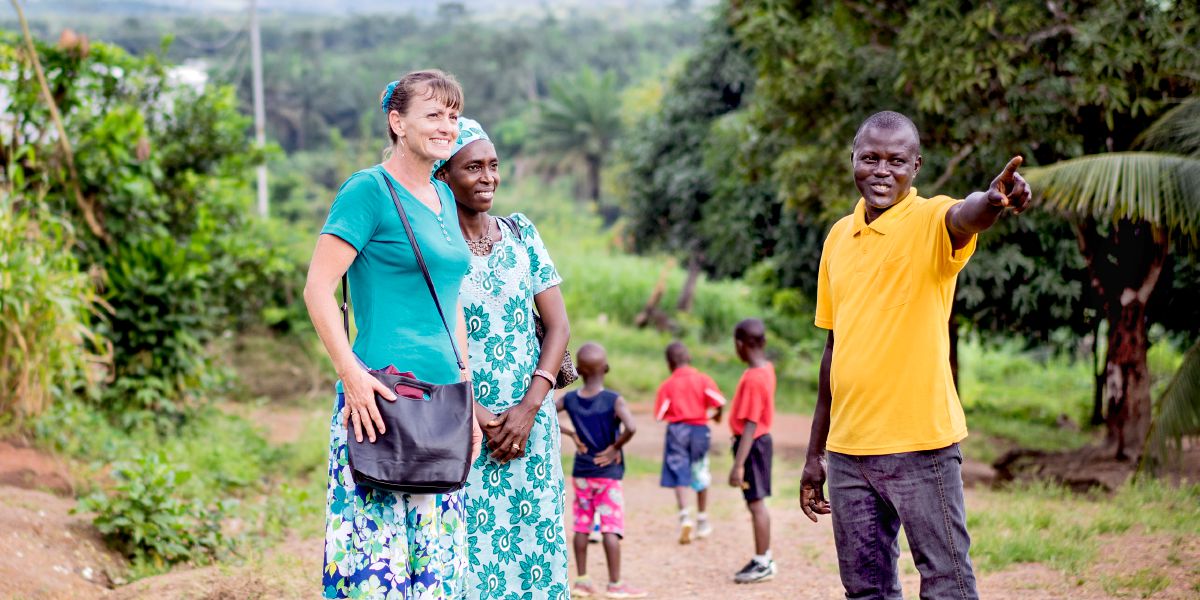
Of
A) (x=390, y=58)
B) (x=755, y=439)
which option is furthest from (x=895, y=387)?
(x=390, y=58)

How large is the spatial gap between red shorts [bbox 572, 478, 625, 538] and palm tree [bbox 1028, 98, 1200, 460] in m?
3.96

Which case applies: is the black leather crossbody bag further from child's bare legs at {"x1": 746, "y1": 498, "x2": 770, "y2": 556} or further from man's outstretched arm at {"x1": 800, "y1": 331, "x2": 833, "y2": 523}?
child's bare legs at {"x1": 746, "y1": 498, "x2": 770, "y2": 556}

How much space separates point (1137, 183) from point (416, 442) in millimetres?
6323

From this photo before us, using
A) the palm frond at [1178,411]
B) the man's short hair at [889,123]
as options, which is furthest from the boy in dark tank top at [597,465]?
the palm frond at [1178,411]

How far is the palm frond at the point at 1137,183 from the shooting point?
736 centimetres

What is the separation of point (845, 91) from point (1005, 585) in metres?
6.45

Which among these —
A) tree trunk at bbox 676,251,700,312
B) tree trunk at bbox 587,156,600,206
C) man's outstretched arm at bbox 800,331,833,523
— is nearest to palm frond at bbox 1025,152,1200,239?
man's outstretched arm at bbox 800,331,833,523

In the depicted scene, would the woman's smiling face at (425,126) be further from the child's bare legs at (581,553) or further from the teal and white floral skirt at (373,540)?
the child's bare legs at (581,553)

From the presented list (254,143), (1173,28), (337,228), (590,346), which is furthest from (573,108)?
(337,228)

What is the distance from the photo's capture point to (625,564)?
6.60 meters

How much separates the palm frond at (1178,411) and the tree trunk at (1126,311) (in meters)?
2.97

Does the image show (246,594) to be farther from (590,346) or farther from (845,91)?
(845,91)

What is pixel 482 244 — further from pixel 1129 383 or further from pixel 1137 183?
pixel 1129 383

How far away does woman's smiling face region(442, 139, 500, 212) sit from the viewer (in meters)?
3.74
